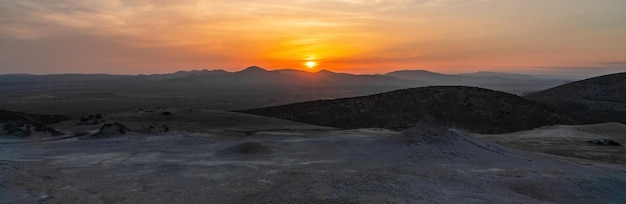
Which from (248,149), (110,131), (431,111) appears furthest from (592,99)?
(110,131)

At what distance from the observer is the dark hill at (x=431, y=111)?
36969 mm

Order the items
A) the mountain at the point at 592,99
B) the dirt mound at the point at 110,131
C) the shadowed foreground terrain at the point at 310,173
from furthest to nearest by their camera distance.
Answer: the mountain at the point at 592,99
the dirt mound at the point at 110,131
the shadowed foreground terrain at the point at 310,173

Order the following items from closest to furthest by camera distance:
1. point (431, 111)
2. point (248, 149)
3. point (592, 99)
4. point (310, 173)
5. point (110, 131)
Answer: point (310, 173) → point (248, 149) → point (110, 131) → point (431, 111) → point (592, 99)

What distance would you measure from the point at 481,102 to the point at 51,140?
105 ft

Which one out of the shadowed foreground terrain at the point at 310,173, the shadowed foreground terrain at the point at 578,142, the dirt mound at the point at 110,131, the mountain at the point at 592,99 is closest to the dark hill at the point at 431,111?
the mountain at the point at 592,99

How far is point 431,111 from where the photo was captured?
129ft

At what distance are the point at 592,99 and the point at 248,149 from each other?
144 ft

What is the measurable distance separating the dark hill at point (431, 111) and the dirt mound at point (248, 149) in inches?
752

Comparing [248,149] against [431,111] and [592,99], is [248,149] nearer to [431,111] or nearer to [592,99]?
[431,111]

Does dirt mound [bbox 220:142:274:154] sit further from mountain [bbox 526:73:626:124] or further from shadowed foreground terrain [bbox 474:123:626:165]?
mountain [bbox 526:73:626:124]

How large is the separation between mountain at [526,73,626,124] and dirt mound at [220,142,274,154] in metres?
34.0

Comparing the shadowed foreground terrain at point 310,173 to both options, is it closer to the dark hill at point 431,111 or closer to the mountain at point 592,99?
the dark hill at point 431,111

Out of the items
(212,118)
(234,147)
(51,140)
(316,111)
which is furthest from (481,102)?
(51,140)

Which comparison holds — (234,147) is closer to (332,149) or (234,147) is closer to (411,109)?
(332,149)
